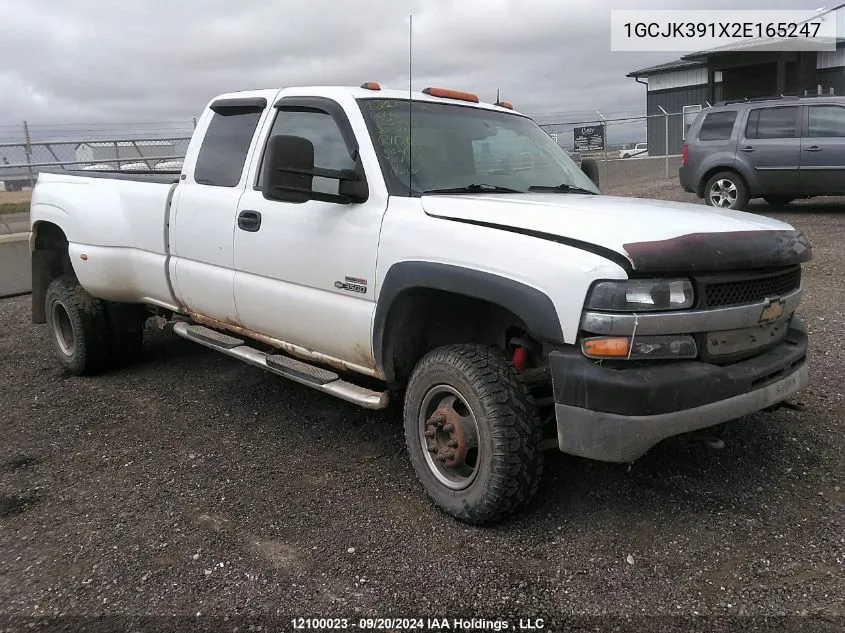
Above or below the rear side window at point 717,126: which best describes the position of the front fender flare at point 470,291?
below

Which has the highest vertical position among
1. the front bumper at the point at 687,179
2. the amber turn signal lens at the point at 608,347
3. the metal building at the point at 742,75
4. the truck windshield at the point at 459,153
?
the metal building at the point at 742,75

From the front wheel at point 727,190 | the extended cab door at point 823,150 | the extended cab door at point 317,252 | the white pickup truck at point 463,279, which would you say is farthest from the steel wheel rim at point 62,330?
the extended cab door at point 823,150

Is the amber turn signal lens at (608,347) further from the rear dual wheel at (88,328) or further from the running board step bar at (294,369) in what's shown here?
the rear dual wheel at (88,328)

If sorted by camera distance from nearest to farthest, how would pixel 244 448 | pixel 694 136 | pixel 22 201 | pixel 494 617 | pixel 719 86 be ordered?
pixel 494 617 < pixel 244 448 < pixel 22 201 < pixel 694 136 < pixel 719 86

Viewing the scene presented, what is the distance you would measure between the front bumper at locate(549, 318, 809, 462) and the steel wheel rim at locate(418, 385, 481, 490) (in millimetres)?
492

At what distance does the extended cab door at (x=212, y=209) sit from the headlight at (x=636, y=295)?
8.19ft

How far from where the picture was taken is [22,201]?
11016mm

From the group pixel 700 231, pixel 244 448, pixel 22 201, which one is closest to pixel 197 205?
pixel 244 448

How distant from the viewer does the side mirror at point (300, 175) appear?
339cm

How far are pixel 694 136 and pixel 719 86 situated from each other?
17.8 metres


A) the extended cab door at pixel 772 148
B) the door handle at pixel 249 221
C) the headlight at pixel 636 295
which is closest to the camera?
the headlight at pixel 636 295

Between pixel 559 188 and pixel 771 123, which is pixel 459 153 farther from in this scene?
pixel 771 123

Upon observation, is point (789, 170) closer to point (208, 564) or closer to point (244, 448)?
point (244, 448)

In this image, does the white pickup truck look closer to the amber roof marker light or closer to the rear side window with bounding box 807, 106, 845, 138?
the amber roof marker light
